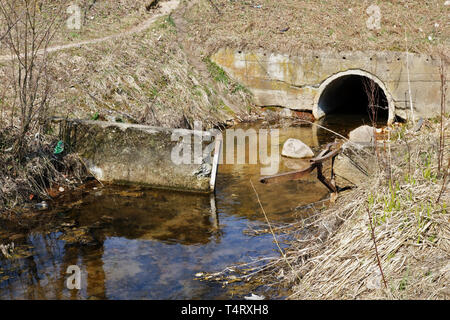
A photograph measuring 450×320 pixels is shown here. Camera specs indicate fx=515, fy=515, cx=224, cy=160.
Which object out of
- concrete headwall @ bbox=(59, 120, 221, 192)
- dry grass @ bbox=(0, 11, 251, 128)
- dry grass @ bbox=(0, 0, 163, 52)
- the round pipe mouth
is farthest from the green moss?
concrete headwall @ bbox=(59, 120, 221, 192)

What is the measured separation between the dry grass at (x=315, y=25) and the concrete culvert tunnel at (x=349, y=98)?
1165 millimetres

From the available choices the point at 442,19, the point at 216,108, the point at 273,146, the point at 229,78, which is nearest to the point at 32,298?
the point at 273,146

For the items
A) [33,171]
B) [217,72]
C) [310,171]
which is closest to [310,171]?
[310,171]

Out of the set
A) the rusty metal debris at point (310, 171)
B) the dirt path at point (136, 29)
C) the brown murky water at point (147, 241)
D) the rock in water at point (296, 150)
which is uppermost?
the dirt path at point (136, 29)

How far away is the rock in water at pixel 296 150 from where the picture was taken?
37.8ft

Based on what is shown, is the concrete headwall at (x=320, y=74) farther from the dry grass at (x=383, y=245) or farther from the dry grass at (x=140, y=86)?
the dry grass at (x=383, y=245)

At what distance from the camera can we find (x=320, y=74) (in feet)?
47.7

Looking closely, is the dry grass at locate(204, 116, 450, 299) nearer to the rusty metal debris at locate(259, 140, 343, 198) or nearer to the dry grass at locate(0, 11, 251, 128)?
the rusty metal debris at locate(259, 140, 343, 198)

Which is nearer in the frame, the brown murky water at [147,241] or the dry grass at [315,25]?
the brown murky water at [147,241]

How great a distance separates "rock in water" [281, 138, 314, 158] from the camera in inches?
454

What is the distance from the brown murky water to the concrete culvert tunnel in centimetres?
597

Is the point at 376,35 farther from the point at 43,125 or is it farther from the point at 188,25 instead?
the point at 43,125

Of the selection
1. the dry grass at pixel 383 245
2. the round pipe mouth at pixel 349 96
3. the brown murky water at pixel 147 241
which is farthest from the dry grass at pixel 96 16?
the dry grass at pixel 383 245

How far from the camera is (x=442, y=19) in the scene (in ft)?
53.2
